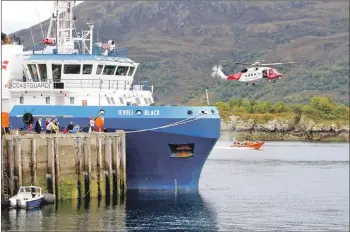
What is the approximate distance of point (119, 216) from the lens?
37.7m

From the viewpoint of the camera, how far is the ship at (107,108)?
142ft

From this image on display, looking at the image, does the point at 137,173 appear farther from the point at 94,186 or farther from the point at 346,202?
the point at 346,202

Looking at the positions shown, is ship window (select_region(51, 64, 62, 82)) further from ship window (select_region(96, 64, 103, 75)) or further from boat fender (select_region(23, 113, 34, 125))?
boat fender (select_region(23, 113, 34, 125))

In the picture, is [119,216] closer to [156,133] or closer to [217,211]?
[217,211]

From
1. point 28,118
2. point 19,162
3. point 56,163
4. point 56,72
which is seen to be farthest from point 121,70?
point 19,162

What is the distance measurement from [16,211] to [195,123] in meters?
10.6

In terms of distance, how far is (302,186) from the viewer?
189 ft

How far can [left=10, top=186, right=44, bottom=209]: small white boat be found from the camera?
1497 inches

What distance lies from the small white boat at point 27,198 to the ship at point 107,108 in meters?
5.18

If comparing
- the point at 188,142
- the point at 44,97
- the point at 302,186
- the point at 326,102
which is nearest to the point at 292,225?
the point at 188,142

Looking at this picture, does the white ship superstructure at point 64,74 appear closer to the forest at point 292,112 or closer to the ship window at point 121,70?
the ship window at point 121,70

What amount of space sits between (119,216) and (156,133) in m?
6.64

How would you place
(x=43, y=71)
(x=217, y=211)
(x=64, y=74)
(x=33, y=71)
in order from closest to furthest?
1. (x=217, y=211)
2. (x=64, y=74)
3. (x=43, y=71)
4. (x=33, y=71)

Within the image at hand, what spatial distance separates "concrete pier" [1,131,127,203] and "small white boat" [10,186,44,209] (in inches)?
16.4
